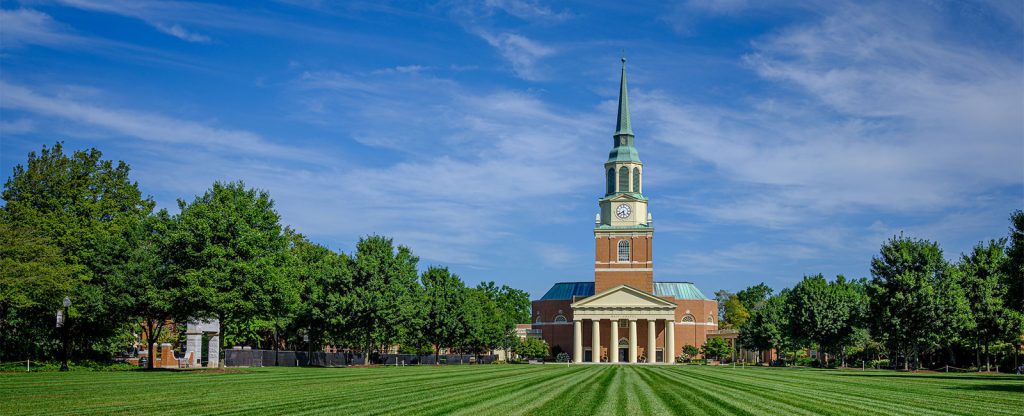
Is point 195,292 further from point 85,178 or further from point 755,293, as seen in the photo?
point 755,293

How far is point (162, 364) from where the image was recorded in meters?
67.2

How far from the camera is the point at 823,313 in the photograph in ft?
252

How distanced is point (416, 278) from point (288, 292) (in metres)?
22.0

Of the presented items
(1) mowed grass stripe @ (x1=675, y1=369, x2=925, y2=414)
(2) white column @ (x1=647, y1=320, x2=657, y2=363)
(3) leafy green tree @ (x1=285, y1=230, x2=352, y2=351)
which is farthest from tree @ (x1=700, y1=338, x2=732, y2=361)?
(1) mowed grass stripe @ (x1=675, y1=369, x2=925, y2=414)

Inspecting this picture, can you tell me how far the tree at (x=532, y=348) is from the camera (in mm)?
109438

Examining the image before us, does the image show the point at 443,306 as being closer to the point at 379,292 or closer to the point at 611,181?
the point at 379,292

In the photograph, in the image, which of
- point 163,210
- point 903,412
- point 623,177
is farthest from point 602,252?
point 903,412

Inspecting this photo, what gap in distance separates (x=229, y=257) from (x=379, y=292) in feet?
53.1

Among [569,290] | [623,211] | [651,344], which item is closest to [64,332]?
[651,344]

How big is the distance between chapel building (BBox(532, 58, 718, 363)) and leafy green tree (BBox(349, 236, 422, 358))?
163 ft

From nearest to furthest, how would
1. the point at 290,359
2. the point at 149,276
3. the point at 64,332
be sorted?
1. the point at 149,276
2. the point at 64,332
3. the point at 290,359

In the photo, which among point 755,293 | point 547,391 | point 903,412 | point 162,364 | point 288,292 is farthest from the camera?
point 755,293

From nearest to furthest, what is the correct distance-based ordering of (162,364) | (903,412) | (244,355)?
(903,412)
(244,355)
(162,364)

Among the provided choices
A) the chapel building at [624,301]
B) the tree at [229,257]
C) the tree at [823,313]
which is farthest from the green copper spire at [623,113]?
the tree at [229,257]
